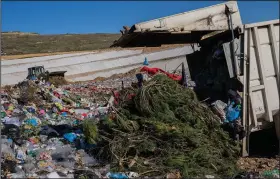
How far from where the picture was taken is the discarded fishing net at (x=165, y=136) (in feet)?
15.4

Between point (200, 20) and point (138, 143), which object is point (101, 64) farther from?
point (138, 143)

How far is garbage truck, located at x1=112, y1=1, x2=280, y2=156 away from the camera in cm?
507

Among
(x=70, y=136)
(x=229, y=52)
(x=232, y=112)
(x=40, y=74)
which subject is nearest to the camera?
Answer: (x=229, y=52)

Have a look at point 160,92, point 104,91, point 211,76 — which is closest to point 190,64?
point 211,76

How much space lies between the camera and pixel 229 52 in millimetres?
5238

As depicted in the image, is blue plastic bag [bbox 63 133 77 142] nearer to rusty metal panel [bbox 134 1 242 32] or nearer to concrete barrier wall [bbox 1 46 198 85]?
rusty metal panel [bbox 134 1 242 32]

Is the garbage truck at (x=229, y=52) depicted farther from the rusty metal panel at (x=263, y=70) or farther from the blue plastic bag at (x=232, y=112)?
the blue plastic bag at (x=232, y=112)

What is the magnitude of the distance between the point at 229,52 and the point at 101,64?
45.6ft

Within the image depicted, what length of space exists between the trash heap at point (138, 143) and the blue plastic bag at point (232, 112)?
201 mm

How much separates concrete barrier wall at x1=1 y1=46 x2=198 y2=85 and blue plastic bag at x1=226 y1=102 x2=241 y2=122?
1125cm

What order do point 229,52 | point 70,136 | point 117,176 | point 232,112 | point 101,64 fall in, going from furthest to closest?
point 101,64, point 70,136, point 232,112, point 229,52, point 117,176

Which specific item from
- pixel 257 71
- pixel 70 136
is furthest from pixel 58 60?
pixel 257 71

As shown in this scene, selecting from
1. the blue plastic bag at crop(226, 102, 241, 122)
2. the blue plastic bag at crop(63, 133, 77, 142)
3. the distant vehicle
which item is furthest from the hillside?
the blue plastic bag at crop(226, 102, 241, 122)

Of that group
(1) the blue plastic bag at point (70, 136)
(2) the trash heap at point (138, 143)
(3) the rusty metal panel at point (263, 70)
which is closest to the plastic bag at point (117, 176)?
(2) the trash heap at point (138, 143)
